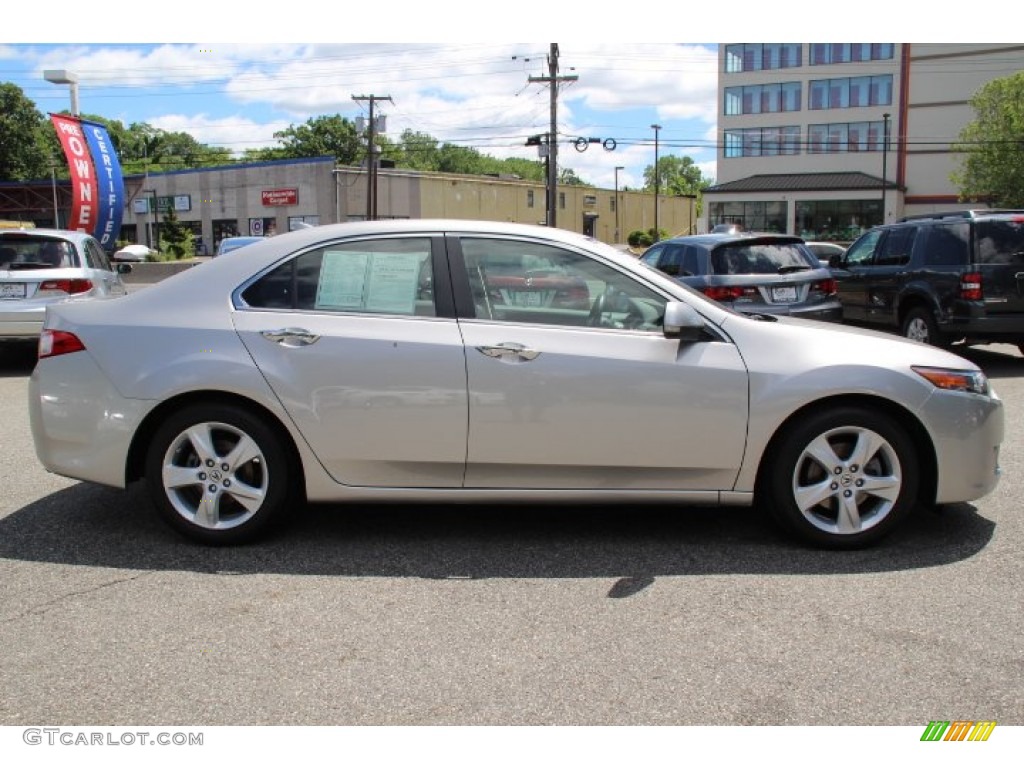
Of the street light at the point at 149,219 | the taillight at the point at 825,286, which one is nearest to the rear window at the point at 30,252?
the taillight at the point at 825,286

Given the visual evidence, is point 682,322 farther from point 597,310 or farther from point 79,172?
point 79,172

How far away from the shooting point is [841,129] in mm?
70688

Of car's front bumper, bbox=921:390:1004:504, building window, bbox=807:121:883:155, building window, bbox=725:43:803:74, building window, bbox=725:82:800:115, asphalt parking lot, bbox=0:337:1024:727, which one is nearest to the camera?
asphalt parking lot, bbox=0:337:1024:727

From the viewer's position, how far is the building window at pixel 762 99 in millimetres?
72188

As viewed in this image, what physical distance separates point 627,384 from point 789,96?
74472 mm

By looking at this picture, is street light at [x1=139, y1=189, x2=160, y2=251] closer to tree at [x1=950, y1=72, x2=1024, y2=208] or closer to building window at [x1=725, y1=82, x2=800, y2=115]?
building window at [x1=725, y1=82, x2=800, y2=115]

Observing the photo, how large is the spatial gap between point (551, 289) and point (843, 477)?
1695 millimetres

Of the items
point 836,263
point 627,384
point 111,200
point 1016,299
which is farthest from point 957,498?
point 111,200

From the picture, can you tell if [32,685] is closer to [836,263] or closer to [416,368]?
[416,368]

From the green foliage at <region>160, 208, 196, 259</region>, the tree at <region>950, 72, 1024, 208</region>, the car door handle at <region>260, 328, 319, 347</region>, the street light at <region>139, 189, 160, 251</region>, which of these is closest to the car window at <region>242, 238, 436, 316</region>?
the car door handle at <region>260, 328, 319, 347</region>

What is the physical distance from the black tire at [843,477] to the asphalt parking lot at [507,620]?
152 mm

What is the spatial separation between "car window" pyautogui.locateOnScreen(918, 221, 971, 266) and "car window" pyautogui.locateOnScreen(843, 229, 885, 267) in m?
1.07

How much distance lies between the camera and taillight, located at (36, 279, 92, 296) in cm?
1057

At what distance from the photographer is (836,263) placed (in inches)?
512
